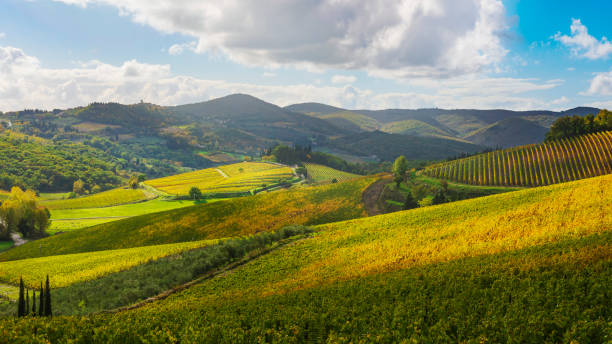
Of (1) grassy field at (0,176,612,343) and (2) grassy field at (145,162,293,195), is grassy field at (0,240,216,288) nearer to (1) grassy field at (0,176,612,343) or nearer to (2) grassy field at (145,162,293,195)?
(1) grassy field at (0,176,612,343)

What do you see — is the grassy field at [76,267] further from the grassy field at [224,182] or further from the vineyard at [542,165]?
the vineyard at [542,165]

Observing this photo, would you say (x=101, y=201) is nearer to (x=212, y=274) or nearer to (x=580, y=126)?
(x=212, y=274)

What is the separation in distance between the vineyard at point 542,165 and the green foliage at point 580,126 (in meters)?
7.65

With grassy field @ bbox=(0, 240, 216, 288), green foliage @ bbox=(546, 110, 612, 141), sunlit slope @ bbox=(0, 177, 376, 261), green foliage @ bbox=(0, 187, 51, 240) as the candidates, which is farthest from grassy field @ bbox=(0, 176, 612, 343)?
green foliage @ bbox=(546, 110, 612, 141)

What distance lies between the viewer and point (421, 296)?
18625mm

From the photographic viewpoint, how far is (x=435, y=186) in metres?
106

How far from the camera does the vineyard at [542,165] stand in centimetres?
9900

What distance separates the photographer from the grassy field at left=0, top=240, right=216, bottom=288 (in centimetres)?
4532

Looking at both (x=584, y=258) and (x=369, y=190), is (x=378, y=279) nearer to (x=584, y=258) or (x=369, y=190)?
(x=584, y=258)

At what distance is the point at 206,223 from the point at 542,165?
11876 cm

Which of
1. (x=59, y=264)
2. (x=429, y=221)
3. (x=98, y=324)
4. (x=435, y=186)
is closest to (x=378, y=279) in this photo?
(x=98, y=324)

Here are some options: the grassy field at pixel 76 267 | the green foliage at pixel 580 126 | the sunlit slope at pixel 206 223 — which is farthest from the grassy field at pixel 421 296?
the green foliage at pixel 580 126

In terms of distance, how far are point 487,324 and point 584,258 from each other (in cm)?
941

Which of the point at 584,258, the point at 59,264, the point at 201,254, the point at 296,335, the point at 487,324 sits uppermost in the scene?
the point at 584,258
